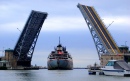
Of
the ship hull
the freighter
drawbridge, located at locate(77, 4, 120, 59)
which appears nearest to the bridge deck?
drawbridge, located at locate(77, 4, 120, 59)

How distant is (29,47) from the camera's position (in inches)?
3474

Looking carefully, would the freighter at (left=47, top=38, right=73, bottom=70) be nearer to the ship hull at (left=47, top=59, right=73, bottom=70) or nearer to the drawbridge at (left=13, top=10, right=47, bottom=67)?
the ship hull at (left=47, top=59, right=73, bottom=70)

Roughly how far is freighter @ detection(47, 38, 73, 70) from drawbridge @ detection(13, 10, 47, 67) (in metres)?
6.58

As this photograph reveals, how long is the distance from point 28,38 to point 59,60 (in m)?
20.0

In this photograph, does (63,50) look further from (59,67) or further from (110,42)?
(110,42)

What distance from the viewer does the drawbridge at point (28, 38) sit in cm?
7644

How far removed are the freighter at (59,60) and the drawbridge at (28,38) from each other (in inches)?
259

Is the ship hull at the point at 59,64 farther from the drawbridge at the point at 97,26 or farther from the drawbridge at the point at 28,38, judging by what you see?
the drawbridge at the point at 97,26

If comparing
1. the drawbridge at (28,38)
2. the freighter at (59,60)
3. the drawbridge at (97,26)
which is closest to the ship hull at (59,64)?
the freighter at (59,60)

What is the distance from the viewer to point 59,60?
100875mm

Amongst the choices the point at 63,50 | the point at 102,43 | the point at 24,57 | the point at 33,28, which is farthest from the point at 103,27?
the point at 63,50

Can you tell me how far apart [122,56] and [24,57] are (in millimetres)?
26899

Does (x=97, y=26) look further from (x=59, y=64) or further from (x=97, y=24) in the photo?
(x=59, y=64)

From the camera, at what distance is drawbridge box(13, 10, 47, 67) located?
251ft
